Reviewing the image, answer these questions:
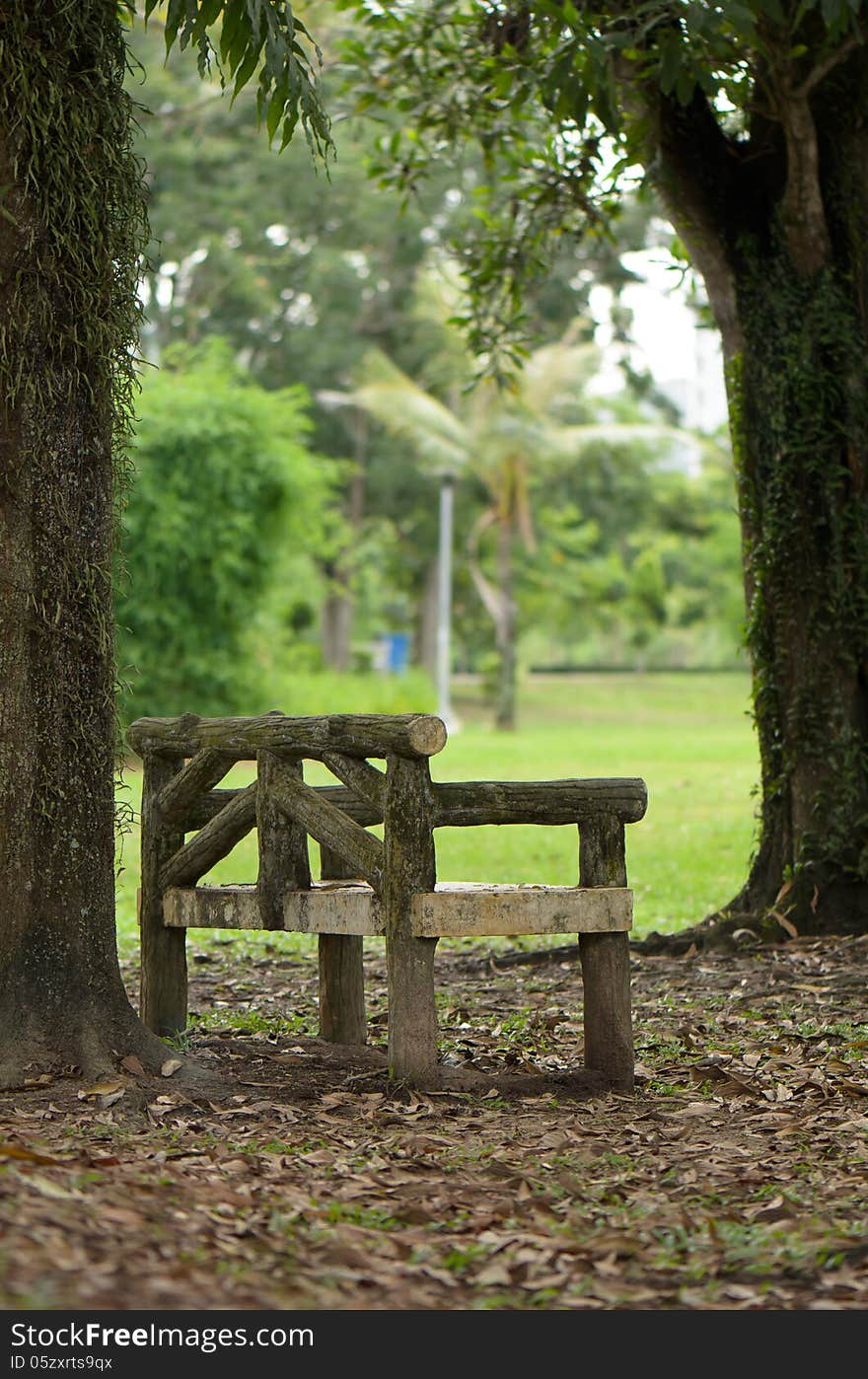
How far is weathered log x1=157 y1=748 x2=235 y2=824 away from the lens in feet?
21.8

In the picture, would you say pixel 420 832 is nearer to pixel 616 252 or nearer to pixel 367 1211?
pixel 367 1211

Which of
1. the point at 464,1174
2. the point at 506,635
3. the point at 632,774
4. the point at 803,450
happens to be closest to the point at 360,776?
the point at 464,1174

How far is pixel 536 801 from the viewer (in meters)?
6.14

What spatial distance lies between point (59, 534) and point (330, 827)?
148 cm

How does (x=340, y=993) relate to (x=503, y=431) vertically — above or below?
below

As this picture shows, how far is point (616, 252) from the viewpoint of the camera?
38.7 m

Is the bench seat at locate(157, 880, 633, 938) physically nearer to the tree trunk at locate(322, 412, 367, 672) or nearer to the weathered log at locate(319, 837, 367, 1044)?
the weathered log at locate(319, 837, 367, 1044)

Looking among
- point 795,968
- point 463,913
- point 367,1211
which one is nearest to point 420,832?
point 463,913

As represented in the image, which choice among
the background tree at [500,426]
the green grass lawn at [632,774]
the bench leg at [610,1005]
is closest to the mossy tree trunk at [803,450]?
the green grass lawn at [632,774]

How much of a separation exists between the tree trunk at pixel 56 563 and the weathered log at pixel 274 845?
2.01 feet

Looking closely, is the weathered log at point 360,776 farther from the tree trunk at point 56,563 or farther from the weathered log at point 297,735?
the tree trunk at point 56,563

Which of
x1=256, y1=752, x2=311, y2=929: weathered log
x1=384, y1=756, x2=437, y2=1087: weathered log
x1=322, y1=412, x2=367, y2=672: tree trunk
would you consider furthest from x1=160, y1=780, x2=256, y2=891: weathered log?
x1=322, y1=412, x2=367, y2=672: tree trunk

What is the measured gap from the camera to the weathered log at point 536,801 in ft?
19.6

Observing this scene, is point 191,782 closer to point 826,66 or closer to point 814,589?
point 814,589
